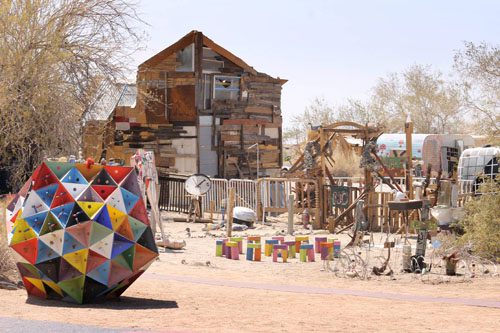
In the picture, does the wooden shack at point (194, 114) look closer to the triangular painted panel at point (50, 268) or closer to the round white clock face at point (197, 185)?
the round white clock face at point (197, 185)

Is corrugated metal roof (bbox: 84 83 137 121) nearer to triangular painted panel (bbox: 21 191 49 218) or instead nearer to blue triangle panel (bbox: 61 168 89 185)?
blue triangle panel (bbox: 61 168 89 185)

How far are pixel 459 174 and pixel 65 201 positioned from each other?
63.1 ft

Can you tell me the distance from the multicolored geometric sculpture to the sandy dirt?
0.29 metres

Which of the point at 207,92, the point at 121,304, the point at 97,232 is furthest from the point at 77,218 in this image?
the point at 207,92

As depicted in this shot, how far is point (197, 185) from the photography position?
1137 inches

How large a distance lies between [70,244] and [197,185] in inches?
650

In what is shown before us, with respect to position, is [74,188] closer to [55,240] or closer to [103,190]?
[103,190]

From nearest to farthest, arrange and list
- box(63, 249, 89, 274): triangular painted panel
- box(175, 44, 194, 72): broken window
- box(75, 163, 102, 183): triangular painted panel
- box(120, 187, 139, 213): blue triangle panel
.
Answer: box(63, 249, 89, 274): triangular painted panel
box(120, 187, 139, 213): blue triangle panel
box(75, 163, 102, 183): triangular painted panel
box(175, 44, 194, 72): broken window

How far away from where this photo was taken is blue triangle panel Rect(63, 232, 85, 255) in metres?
12.4

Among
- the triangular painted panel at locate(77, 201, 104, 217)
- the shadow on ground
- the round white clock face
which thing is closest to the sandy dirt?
the shadow on ground

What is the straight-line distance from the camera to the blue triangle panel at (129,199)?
1284 cm

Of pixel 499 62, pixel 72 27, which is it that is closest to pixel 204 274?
pixel 72 27

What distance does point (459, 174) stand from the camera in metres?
29.7

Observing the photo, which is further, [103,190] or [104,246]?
[103,190]
